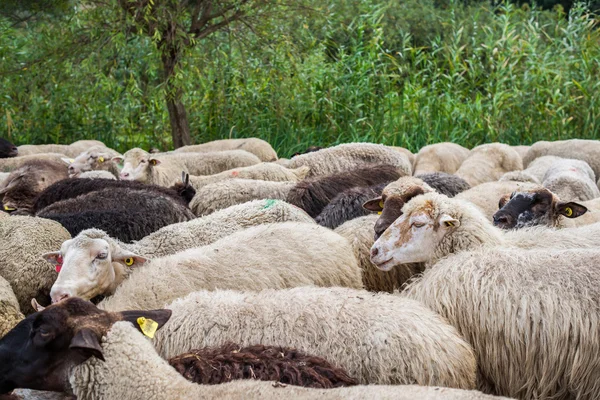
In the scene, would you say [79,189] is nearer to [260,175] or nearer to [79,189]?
[79,189]

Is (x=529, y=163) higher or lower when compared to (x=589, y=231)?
lower

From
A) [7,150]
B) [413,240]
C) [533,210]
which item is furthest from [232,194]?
[7,150]

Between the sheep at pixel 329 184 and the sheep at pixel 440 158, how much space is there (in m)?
2.35

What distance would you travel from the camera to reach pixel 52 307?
3383mm

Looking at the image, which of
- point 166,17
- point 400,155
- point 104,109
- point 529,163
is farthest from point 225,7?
point 529,163

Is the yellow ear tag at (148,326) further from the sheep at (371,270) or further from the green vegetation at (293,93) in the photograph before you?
the green vegetation at (293,93)

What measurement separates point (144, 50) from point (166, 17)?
1370 millimetres

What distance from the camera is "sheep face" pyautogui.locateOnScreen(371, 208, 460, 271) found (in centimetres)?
464

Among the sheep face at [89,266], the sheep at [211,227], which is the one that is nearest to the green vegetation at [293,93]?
the sheep at [211,227]

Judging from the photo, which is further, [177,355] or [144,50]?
[144,50]

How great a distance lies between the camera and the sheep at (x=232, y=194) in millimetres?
7074

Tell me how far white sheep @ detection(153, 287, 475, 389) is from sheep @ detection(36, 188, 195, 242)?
2.03m

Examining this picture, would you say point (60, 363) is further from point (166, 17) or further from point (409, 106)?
point (409, 106)

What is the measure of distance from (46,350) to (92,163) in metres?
6.19
